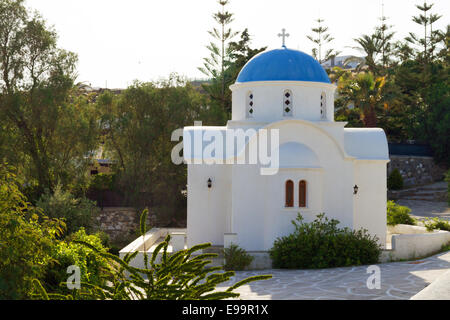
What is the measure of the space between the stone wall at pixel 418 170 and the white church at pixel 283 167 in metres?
16.6

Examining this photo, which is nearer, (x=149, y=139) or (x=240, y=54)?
(x=149, y=139)

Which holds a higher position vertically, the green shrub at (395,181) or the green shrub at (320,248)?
the green shrub at (395,181)

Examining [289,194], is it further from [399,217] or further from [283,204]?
[399,217]

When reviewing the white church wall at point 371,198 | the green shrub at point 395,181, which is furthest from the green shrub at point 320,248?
the green shrub at point 395,181

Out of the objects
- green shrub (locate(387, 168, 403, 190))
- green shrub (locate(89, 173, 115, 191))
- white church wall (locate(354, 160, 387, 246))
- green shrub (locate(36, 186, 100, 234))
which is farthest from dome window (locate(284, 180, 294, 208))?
green shrub (locate(387, 168, 403, 190))

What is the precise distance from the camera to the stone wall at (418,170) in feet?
103

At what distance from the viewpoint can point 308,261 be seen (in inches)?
523

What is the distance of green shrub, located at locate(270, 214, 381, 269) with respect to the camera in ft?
43.5

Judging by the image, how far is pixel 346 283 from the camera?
10992 mm

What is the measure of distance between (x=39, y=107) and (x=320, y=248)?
14934 millimetres

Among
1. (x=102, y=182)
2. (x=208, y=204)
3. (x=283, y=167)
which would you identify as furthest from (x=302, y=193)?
(x=102, y=182)

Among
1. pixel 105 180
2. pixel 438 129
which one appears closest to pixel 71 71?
pixel 105 180

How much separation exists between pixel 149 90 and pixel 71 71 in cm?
378

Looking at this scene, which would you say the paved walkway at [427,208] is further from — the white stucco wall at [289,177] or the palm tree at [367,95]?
the white stucco wall at [289,177]
